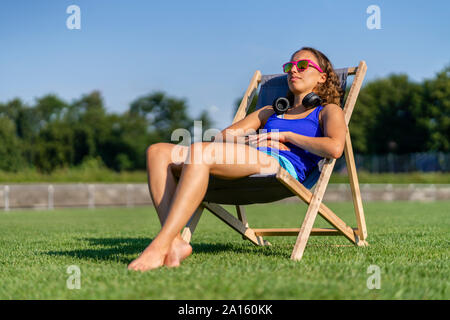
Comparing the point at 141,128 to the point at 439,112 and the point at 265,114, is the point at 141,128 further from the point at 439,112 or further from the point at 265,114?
the point at 265,114

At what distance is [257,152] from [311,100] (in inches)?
34.7

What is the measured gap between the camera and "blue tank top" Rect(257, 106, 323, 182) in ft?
13.4

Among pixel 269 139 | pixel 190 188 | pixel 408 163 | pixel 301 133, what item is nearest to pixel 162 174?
pixel 190 188

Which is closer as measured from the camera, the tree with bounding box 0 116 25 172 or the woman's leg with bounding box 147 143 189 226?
the woman's leg with bounding box 147 143 189 226

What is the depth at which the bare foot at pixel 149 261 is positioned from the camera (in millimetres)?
3170

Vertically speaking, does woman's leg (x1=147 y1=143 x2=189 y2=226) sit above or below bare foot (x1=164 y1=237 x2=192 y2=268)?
above

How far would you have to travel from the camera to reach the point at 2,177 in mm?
28719

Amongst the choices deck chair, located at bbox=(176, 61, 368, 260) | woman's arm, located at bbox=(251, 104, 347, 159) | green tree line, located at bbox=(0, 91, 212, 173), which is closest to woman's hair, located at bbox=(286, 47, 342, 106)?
deck chair, located at bbox=(176, 61, 368, 260)

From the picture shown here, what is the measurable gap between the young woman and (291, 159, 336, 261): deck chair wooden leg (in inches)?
6.4

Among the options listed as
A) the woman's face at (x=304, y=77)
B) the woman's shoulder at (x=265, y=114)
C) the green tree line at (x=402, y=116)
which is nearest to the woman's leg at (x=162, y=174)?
the woman's shoulder at (x=265, y=114)

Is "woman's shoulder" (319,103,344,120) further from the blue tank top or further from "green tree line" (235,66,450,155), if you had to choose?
"green tree line" (235,66,450,155)

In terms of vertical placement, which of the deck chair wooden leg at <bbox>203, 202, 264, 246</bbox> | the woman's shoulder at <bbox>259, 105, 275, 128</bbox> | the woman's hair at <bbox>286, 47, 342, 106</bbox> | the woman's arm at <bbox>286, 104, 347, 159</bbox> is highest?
the woman's hair at <bbox>286, 47, 342, 106</bbox>
